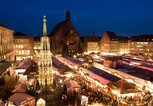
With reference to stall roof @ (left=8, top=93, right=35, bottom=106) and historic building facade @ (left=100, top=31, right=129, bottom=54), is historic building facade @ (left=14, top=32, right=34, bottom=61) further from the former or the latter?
stall roof @ (left=8, top=93, right=35, bottom=106)

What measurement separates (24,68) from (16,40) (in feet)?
89.3

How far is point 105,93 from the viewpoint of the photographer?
22984 mm

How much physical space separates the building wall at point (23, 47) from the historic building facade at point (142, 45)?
35.4 meters

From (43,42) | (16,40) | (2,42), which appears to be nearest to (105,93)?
(43,42)

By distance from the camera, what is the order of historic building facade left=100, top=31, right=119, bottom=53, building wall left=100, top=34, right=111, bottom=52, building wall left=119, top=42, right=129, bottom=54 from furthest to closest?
1. building wall left=119, top=42, right=129, bottom=54
2. building wall left=100, top=34, right=111, bottom=52
3. historic building facade left=100, top=31, right=119, bottom=53

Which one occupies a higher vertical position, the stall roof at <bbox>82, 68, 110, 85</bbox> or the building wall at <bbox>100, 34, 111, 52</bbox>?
the building wall at <bbox>100, 34, 111, 52</bbox>

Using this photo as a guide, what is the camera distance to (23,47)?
6016 cm

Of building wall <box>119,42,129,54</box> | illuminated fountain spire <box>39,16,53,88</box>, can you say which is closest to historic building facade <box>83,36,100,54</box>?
building wall <box>119,42,129,54</box>

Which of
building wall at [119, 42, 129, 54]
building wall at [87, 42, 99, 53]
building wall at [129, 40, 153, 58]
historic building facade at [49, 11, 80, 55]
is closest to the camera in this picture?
historic building facade at [49, 11, 80, 55]

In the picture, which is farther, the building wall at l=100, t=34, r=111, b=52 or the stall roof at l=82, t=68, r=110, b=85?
the building wall at l=100, t=34, r=111, b=52

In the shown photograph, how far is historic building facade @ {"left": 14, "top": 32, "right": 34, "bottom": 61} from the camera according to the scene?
59500 millimetres

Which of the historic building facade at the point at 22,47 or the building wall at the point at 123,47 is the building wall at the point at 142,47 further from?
the historic building facade at the point at 22,47

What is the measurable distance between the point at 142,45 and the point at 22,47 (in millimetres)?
40986

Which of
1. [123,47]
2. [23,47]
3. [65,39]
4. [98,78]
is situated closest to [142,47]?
[123,47]
